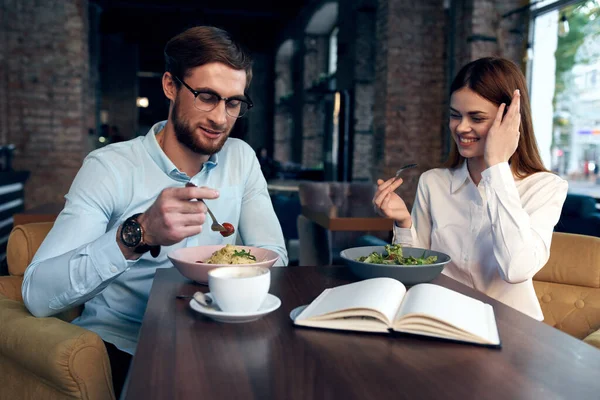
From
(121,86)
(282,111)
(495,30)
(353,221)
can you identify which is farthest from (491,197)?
(121,86)

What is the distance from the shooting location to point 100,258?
1.16m

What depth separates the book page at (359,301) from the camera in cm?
93

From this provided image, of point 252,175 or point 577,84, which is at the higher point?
point 577,84

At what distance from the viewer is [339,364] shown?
80 centimetres

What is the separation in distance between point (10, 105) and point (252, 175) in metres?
4.93

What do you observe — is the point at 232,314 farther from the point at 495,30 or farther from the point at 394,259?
the point at 495,30

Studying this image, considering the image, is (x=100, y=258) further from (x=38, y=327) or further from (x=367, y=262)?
(x=367, y=262)

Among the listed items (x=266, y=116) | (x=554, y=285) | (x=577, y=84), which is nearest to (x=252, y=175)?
(x=554, y=285)

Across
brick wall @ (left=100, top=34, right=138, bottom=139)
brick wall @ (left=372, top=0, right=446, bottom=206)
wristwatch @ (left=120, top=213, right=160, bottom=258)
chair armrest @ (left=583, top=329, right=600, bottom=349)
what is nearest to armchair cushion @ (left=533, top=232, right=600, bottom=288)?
chair armrest @ (left=583, top=329, right=600, bottom=349)

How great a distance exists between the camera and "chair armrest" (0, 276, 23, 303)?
1.50 meters

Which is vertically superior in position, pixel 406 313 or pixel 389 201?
pixel 389 201

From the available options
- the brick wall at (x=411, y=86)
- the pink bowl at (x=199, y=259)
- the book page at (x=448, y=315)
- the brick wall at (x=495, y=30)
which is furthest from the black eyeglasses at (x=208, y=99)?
the brick wall at (x=411, y=86)

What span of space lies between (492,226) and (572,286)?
0.46 meters

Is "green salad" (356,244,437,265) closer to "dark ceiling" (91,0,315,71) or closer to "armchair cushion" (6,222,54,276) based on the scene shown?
"armchair cushion" (6,222,54,276)
